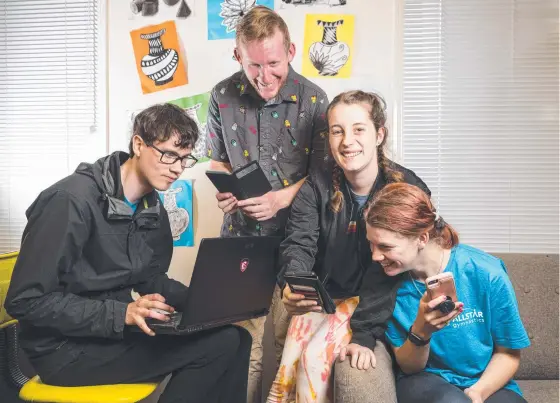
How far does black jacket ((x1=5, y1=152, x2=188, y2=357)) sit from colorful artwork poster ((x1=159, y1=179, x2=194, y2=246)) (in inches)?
30.2

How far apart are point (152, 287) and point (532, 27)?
6.22 ft

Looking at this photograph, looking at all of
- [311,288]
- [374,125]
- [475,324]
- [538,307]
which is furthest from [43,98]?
[538,307]

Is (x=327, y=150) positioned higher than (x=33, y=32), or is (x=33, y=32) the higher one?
(x=33, y=32)

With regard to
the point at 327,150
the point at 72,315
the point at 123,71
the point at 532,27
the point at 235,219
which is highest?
the point at 532,27

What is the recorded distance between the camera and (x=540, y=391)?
193 cm

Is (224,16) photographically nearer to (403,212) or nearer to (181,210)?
(181,210)

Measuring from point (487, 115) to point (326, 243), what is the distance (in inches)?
44.1

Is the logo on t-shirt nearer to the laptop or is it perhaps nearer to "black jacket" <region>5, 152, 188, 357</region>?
the laptop

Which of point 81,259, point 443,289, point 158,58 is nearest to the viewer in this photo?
point 443,289

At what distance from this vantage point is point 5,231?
2.81 m

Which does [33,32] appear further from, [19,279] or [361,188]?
[361,188]

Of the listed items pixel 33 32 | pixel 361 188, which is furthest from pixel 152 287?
pixel 33 32

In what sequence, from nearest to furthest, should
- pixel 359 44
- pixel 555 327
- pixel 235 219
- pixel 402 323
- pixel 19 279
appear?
pixel 19 279, pixel 402 323, pixel 555 327, pixel 235 219, pixel 359 44

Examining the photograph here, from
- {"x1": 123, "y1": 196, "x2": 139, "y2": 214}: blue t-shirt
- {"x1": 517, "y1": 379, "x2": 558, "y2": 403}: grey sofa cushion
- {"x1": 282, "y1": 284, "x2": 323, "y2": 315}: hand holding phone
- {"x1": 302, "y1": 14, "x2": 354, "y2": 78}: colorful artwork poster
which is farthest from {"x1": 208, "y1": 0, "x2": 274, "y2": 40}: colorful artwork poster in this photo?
{"x1": 517, "y1": 379, "x2": 558, "y2": 403}: grey sofa cushion
